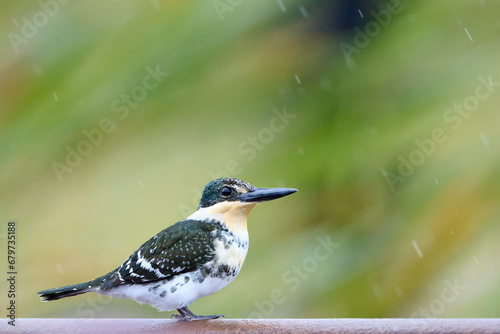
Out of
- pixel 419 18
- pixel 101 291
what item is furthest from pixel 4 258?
pixel 419 18

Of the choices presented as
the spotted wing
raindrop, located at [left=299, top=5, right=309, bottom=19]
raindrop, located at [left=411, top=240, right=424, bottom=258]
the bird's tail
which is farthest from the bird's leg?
raindrop, located at [left=299, top=5, right=309, bottom=19]

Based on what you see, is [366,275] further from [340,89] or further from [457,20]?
[457,20]

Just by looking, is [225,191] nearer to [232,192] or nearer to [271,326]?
[232,192]

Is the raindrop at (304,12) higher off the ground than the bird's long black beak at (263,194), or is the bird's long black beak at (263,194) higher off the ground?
the bird's long black beak at (263,194)

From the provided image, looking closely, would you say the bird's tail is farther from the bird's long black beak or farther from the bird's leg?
the bird's long black beak

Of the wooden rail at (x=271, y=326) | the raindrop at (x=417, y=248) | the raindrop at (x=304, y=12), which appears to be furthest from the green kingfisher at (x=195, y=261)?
the raindrop at (x=304, y=12)

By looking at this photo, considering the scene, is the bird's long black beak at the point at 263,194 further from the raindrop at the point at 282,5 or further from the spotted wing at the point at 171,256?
the raindrop at the point at 282,5

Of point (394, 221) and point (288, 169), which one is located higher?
point (288, 169)
